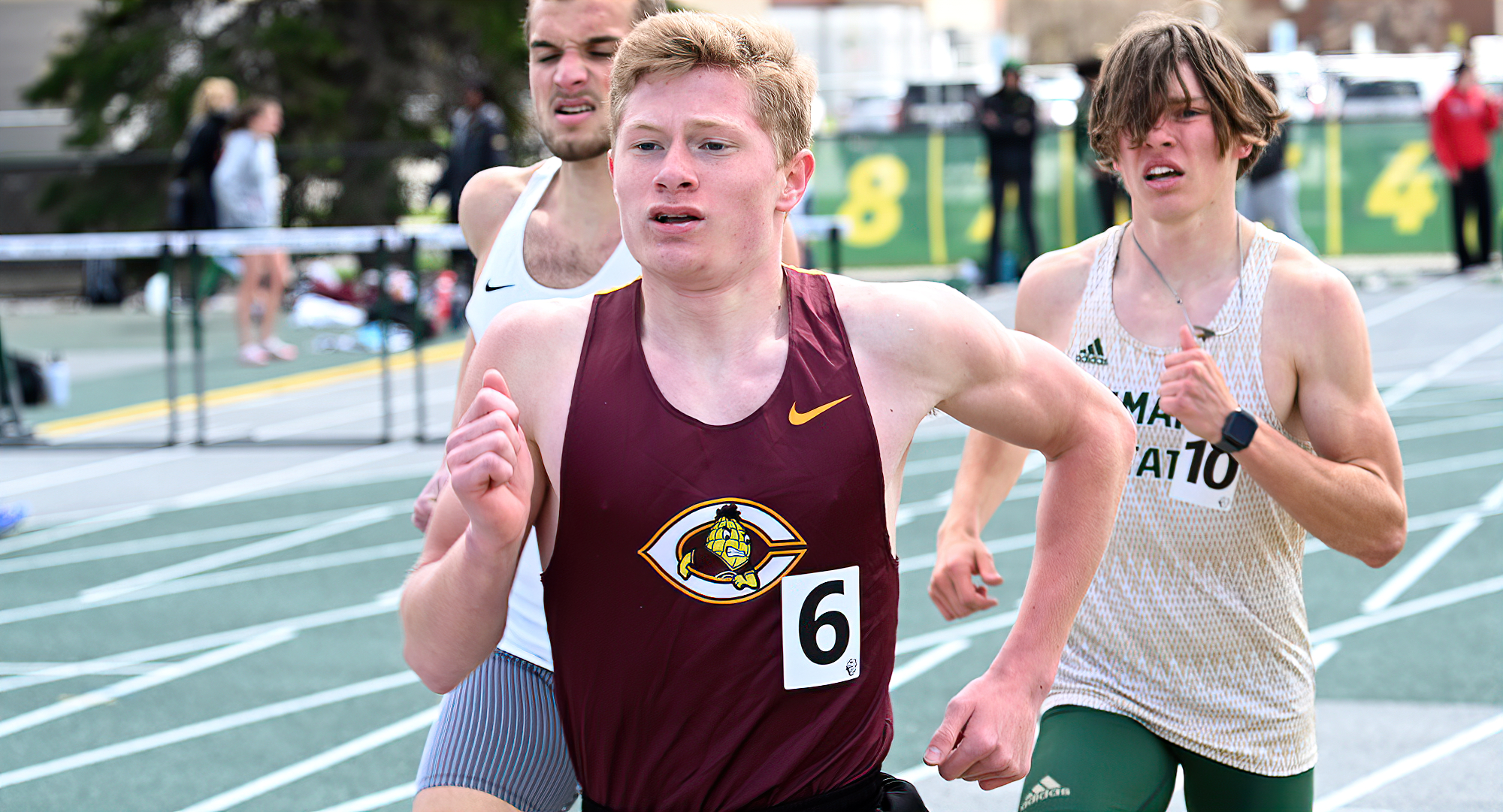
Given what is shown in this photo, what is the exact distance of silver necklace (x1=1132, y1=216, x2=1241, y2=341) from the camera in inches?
109

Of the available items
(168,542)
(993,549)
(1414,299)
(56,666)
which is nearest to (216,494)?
Result: (168,542)

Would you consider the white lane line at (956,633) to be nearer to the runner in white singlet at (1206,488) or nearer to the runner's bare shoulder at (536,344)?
the runner in white singlet at (1206,488)

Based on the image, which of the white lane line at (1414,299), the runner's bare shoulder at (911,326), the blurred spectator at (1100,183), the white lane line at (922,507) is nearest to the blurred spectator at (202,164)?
the blurred spectator at (1100,183)

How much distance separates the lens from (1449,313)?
13.2 metres

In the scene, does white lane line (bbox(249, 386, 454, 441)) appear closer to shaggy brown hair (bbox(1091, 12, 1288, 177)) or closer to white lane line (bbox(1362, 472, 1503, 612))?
white lane line (bbox(1362, 472, 1503, 612))

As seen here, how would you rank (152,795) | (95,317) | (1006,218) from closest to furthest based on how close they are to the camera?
(152,795), (1006,218), (95,317)

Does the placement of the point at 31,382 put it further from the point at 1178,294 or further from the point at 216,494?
the point at 1178,294

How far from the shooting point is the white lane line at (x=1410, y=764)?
4109 mm

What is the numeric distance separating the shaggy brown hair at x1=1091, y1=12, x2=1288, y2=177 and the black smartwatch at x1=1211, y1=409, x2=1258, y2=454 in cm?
54

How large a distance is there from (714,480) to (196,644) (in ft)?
14.4

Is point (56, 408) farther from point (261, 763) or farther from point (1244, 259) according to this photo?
point (1244, 259)

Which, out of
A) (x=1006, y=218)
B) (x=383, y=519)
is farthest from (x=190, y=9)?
(x=383, y=519)

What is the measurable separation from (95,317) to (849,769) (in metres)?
→ 18.6

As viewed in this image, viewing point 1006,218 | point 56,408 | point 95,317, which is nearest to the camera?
point 56,408
